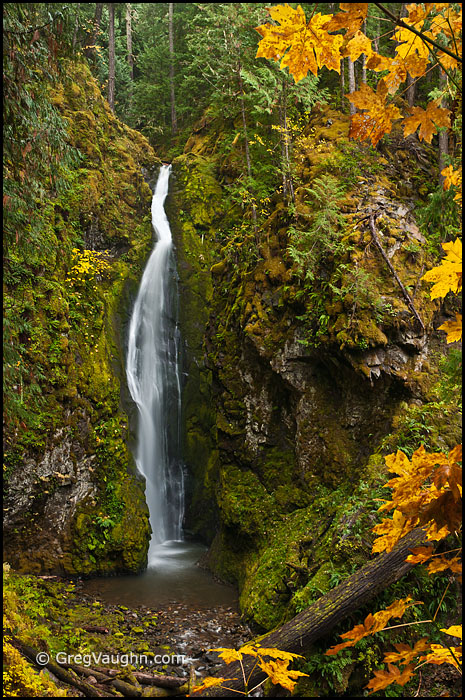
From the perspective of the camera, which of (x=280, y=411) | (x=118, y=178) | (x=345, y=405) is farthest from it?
(x=118, y=178)

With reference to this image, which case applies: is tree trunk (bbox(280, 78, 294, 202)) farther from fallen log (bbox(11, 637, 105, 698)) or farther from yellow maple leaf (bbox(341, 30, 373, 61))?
fallen log (bbox(11, 637, 105, 698))

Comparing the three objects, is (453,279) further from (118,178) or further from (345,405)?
(118,178)

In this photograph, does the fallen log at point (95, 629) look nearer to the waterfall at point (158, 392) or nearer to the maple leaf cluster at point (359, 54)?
the waterfall at point (158, 392)

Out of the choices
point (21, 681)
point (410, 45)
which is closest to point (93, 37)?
point (410, 45)

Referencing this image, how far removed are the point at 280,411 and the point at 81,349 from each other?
183 inches

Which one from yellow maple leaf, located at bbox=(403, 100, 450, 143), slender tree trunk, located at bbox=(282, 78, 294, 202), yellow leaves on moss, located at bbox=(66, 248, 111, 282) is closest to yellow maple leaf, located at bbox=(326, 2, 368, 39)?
yellow maple leaf, located at bbox=(403, 100, 450, 143)

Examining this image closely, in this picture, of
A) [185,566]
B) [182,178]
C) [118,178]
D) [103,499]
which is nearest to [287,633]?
[185,566]

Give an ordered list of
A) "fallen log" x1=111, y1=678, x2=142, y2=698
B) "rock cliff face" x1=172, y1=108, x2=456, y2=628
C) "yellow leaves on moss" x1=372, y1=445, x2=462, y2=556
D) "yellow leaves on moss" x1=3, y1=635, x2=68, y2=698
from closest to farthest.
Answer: "yellow leaves on moss" x1=372, y1=445, x2=462, y2=556 → "yellow leaves on moss" x1=3, y1=635, x2=68, y2=698 → "fallen log" x1=111, y1=678, x2=142, y2=698 → "rock cliff face" x1=172, y1=108, x2=456, y2=628

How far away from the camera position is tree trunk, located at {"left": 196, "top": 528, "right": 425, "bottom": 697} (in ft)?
14.9

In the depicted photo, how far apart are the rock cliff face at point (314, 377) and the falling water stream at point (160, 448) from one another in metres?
0.62

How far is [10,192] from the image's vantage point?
4.11m

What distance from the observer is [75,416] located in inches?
351

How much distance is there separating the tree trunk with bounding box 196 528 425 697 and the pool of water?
2756 millimetres

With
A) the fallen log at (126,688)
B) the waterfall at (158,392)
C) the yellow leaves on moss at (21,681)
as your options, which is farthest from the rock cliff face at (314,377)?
the yellow leaves on moss at (21,681)
